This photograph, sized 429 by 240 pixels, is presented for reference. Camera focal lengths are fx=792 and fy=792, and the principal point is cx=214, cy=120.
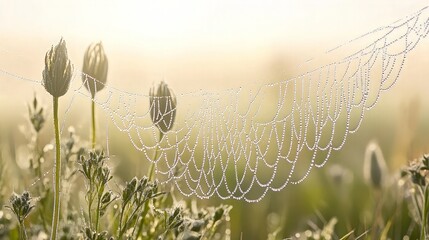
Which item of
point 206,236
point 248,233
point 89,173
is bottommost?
point 248,233

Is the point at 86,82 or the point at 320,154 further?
the point at 320,154

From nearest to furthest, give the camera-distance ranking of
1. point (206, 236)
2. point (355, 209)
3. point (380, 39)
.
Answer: point (206, 236) → point (380, 39) → point (355, 209)

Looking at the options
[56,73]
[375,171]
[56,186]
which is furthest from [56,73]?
[375,171]

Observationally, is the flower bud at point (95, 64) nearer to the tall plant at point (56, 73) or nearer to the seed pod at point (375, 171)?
the tall plant at point (56, 73)

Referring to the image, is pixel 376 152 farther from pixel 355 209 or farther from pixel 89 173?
pixel 89 173

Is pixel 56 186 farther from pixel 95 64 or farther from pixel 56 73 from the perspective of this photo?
pixel 95 64

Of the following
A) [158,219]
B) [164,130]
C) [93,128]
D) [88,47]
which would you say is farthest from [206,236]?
[88,47]

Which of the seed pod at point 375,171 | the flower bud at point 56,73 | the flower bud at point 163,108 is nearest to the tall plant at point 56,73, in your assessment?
the flower bud at point 56,73
